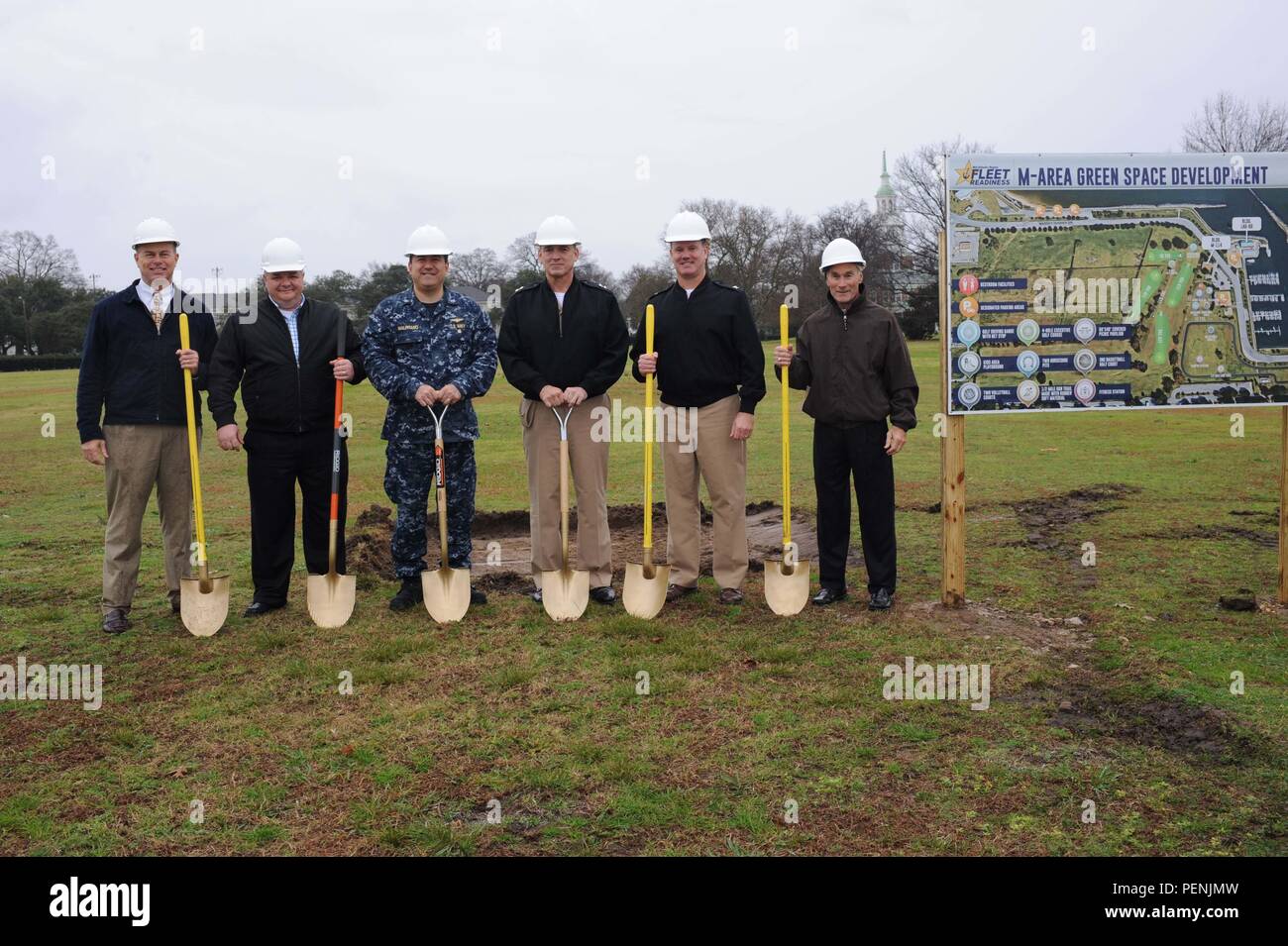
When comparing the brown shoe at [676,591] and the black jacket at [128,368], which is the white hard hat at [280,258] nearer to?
the black jacket at [128,368]

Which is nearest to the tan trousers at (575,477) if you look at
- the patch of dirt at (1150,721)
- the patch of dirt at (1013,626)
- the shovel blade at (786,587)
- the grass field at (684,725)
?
the grass field at (684,725)

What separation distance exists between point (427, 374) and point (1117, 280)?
4465 millimetres

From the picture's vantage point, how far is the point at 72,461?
656 inches

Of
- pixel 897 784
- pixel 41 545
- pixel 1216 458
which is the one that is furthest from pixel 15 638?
pixel 1216 458

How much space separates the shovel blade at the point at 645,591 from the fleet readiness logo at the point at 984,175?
307cm

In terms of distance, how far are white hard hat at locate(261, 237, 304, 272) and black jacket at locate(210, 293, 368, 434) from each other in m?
0.25

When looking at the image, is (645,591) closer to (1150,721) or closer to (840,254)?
(840,254)

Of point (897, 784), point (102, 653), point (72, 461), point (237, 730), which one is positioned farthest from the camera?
point (72, 461)

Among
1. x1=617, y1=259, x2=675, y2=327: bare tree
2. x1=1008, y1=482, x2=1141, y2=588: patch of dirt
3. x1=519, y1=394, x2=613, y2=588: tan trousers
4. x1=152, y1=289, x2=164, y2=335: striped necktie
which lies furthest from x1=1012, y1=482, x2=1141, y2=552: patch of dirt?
x1=617, y1=259, x2=675, y2=327: bare tree

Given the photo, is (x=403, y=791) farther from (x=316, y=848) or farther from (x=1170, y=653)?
(x=1170, y=653)

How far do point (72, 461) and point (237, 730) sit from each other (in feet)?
44.1

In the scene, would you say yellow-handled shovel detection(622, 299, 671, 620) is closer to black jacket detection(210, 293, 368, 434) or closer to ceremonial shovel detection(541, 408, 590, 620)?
ceremonial shovel detection(541, 408, 590, 620)

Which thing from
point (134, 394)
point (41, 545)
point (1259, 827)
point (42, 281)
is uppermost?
point (42, 281)

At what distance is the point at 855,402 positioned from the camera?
710cm
